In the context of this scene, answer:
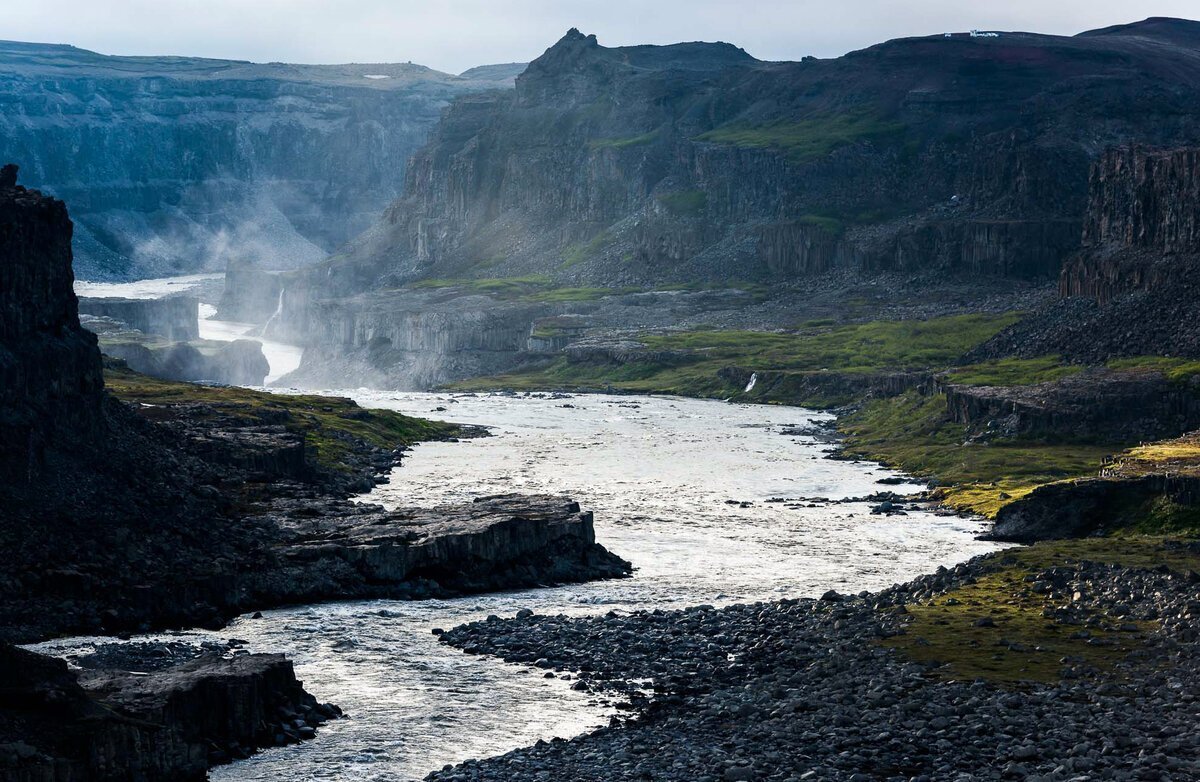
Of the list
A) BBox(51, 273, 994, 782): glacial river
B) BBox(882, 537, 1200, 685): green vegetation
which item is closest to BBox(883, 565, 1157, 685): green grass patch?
BBox(882, 537, 1200, 685): green vegetation

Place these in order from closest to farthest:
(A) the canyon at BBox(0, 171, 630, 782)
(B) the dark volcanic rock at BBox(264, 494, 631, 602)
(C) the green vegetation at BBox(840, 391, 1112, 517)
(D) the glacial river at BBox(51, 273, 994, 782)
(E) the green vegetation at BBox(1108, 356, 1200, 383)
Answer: (A) the canyon at BBox(0, 171, 630, 782)
(D) the glacial river at BBox(51, 273, 994, 782)
(B) the dark volcanic rock at BBox(264, 494, 631, 602)
(C) the green vegetation at BBox(840, 391, 1112, 517)
(E) the green vegetation at BBox(1108, 356, 1200, 383)

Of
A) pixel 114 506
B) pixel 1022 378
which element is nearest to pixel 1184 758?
pixel 114 506

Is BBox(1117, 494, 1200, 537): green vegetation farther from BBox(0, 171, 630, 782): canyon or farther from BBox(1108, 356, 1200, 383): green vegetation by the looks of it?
BBox(1108, 356, 1200, 383): green vegetation

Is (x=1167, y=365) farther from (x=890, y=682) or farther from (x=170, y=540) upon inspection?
(x=170, y=540)

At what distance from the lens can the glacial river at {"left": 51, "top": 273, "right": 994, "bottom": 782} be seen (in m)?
67.3

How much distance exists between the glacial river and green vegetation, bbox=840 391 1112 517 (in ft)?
16.7

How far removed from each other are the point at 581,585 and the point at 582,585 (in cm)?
6

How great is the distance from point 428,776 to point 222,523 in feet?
134

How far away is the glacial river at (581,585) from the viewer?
67.3m

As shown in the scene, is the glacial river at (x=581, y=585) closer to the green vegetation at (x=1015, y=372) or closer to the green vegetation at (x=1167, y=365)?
the green vegetation at (x=1015, y=372)

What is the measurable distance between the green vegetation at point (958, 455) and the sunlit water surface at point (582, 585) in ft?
16.4

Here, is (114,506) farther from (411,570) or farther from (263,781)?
(263,781)

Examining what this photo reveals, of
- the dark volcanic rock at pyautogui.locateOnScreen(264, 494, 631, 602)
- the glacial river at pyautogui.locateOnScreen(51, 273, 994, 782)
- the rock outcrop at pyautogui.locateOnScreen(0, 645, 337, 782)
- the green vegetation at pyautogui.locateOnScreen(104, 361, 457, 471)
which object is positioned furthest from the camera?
the green vegetation at pyautogui.locateOnScreen(104, 361, 457, 471)

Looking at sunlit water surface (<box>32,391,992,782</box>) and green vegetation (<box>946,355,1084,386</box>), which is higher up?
green vegetation (<box>946,355,1084,386</box>)
